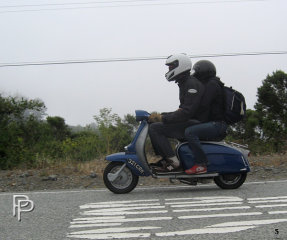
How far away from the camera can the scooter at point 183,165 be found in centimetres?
647

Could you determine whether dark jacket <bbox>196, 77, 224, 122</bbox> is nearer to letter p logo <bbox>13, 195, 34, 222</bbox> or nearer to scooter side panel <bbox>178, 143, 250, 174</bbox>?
scooter side panel <bbox>178, 143, 250, 174</bbox>

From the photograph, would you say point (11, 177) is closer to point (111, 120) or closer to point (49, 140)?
point (111, 120)

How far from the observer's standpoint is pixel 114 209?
207 inches

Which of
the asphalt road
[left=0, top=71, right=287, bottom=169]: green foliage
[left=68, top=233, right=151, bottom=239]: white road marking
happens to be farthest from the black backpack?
[left=0, top=71, right=287, bottom=169]: green foliage

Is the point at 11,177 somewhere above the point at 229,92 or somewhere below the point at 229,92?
below

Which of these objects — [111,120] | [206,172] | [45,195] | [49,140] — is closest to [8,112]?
[49,140]

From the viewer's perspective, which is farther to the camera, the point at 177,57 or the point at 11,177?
the point at 11,177

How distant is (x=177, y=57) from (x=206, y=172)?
5.51 feet

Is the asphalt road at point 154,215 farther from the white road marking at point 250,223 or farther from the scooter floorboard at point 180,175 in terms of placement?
the scooter floorboard at point 180,175

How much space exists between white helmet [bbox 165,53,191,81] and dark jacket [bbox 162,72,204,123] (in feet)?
0.50

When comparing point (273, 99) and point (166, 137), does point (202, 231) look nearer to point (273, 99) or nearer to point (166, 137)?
point (166, 137)

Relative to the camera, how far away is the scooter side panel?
255 inches

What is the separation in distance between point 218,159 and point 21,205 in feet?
8.99

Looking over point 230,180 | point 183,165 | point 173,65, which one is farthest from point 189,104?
point 230,180
